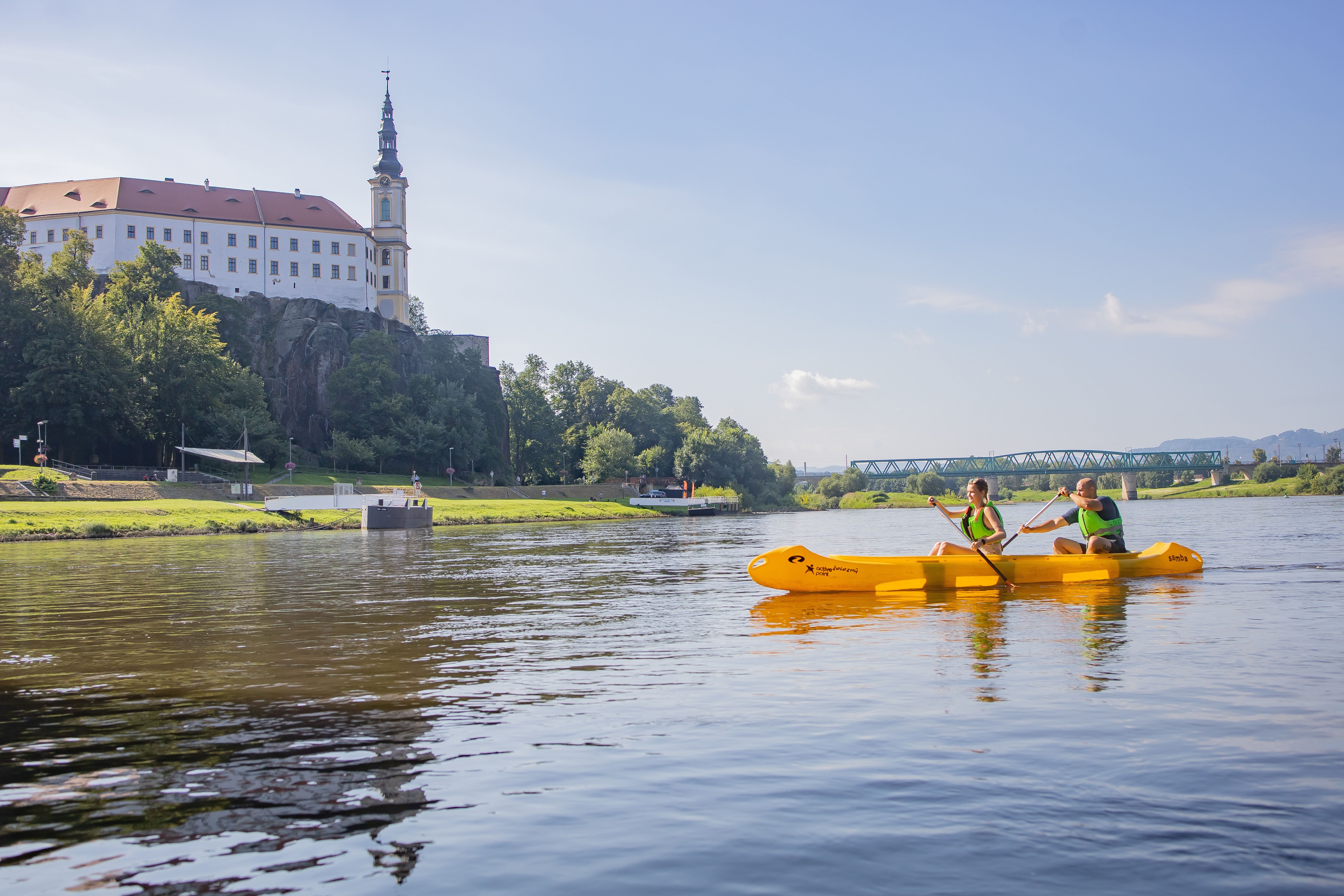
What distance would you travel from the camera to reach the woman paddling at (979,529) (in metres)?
18.7

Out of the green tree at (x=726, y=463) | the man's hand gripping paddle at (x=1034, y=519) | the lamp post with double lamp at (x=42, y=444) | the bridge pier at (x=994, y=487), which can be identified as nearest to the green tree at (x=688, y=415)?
the green tree at (x=726, y=463)

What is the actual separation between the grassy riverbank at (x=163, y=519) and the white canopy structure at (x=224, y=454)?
15179 millimetres

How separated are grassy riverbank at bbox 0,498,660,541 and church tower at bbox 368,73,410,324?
2260 inches

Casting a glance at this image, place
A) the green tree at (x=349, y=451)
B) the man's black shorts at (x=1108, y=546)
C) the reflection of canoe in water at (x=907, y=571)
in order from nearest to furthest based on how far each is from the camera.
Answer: the reflection of canoe in water at (x=907, y=571) → the man's black shorts at (x=1108, y=546) → the green tree at (x=349, y=451)

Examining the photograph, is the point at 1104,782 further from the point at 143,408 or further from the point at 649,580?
the point at 143,408

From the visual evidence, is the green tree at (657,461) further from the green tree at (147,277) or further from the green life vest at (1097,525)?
the green life vest at (1097,525)

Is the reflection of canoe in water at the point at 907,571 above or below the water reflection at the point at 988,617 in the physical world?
above

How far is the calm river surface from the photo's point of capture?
5.35 metres

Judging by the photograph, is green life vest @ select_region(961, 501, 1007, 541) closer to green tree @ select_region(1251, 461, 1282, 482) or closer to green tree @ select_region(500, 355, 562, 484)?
green tree @ select_region(500, 355, 562, 484)

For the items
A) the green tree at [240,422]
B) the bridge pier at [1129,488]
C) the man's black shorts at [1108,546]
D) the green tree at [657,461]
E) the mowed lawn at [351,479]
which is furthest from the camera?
the bridge pier at [1129,488]

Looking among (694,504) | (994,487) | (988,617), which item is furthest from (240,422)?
(994,487)

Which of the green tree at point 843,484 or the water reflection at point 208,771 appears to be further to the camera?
the green tree at point 843,484

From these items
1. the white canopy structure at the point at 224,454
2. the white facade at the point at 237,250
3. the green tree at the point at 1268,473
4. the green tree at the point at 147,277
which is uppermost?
the white facade at the point at 237,250

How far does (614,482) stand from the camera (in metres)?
119
